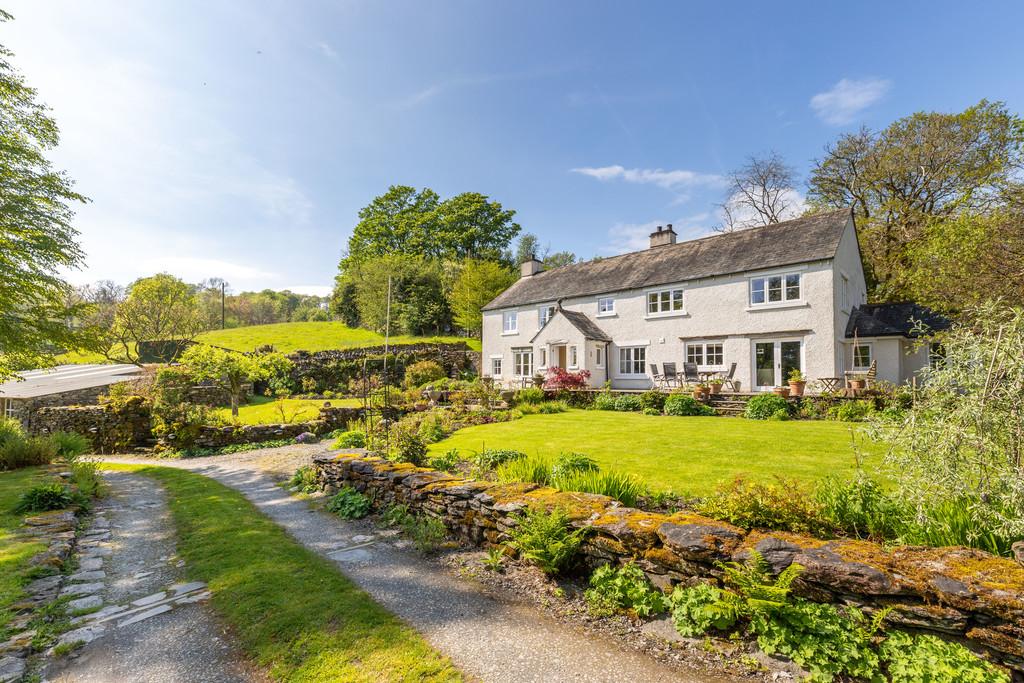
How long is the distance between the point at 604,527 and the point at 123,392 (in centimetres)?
2464

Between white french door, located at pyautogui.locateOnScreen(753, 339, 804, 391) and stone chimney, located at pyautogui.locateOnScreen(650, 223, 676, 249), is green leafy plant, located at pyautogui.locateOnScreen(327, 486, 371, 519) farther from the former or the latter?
stone chimney, located at pyautogui.locateOnScreen(650, 223, 676, 249)

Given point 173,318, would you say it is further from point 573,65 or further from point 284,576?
point 284,576

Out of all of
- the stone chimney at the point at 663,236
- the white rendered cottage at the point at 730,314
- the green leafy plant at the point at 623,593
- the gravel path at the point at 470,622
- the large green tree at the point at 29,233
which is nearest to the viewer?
the gravel path at the point at 470,622

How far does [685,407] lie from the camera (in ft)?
56.8

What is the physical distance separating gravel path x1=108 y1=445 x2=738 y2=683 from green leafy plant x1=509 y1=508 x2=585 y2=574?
504 mm

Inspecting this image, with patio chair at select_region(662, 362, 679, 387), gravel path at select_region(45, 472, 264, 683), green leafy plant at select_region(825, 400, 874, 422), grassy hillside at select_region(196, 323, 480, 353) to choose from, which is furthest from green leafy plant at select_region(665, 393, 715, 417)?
grassy hillside at select_region(196, 323, 480, 353)

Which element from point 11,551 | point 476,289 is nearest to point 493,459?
point 11,551

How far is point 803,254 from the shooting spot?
19766 mm

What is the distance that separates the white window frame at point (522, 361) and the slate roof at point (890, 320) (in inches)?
659

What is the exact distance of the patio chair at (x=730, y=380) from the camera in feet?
66.5

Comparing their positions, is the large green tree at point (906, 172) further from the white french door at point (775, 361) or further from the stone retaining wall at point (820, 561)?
the stone retaining wall at point (820, 561)

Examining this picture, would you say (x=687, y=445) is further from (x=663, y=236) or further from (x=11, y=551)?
(x=663, y=236)

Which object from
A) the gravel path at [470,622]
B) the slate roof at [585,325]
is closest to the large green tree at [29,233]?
the gravel path at [470,622]

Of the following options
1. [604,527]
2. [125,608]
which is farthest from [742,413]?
[125,608]
